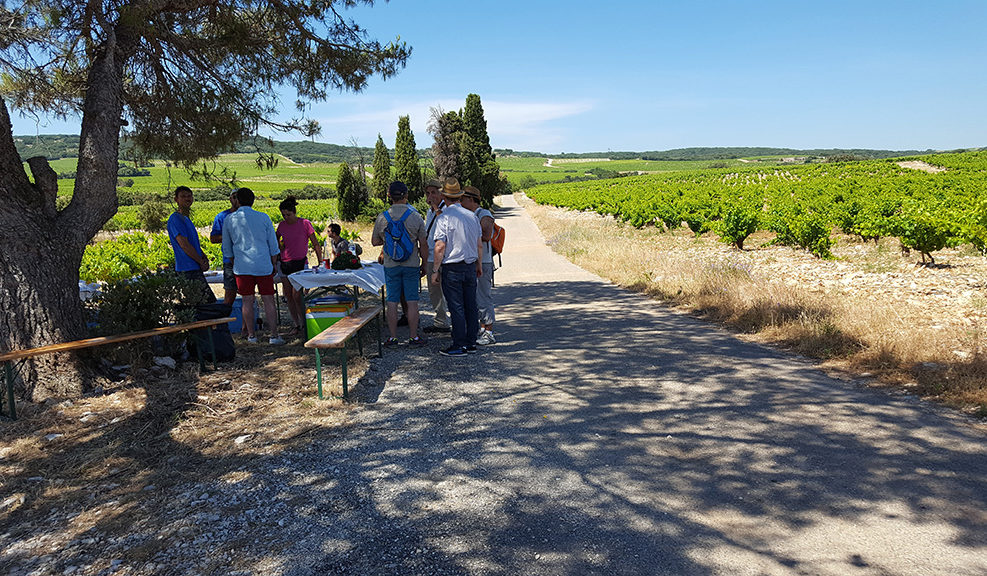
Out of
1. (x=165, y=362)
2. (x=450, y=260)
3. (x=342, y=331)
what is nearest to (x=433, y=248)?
(x=450, y=260)

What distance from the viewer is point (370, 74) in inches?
295

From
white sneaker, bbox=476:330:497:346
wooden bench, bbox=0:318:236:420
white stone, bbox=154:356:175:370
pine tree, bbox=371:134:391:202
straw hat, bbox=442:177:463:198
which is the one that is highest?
pine tree, bbox=371:134:391:202

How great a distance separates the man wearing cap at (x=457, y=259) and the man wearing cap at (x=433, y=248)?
319 mm

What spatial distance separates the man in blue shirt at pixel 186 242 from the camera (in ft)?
22.3

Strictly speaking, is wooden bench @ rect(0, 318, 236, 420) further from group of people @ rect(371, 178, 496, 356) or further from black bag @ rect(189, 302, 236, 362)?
group of people @ rect(371, 178, 496, 356)

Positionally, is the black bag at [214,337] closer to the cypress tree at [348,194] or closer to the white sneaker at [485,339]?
the white sneaker at [485,339]

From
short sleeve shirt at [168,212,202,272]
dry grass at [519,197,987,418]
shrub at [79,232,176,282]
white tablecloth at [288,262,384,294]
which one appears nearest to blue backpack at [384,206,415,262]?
white tablecloth at [288,262,384,294]

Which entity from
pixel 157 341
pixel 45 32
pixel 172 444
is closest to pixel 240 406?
pixel 172 444

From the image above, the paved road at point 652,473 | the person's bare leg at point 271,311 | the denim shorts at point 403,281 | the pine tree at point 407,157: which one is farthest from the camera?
the pine tree at point 407,157

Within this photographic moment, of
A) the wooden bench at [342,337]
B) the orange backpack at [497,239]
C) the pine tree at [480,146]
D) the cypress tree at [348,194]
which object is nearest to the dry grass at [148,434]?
the wooden bench at [342,337]

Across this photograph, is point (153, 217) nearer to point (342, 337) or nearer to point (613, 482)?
point (342, 337)

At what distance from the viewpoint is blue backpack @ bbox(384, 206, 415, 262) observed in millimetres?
6504

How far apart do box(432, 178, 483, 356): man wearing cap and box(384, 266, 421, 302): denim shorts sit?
345 millimetres

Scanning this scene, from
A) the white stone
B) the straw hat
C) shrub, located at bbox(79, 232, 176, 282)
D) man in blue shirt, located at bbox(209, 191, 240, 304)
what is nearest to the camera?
the white stone
